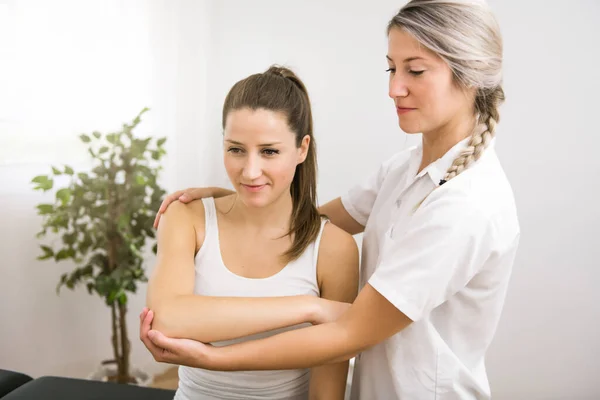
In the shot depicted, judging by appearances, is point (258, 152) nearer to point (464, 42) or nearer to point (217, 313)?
point (217, 313)

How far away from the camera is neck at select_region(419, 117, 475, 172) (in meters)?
1.27

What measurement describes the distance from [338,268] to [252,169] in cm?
34

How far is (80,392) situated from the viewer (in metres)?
1.66

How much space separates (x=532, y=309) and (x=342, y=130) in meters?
0.94

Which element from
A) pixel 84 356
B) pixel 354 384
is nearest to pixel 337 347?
pixel 354 384

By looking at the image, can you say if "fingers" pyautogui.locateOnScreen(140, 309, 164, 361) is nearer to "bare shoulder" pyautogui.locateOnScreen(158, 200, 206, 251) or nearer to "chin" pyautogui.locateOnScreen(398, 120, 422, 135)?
"bare shoulder" pyautogui.locateOnScreen(158, 200, 206, 251)

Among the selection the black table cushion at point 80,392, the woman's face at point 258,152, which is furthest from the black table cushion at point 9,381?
the woman's face at point 258,152

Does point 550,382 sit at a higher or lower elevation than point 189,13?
lower

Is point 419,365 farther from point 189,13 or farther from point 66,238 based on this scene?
point 189,13

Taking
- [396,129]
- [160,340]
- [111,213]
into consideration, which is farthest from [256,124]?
[111,213]

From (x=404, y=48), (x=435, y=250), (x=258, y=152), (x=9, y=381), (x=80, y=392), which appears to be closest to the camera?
(x=435, y=250)

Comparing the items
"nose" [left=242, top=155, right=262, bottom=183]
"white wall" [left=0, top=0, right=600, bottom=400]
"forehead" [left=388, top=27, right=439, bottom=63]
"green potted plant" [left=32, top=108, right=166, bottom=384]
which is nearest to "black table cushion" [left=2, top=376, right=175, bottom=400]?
"green potted plant" [left=32, top=108, right=166, bottom=384]

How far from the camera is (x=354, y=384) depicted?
4.91 feet

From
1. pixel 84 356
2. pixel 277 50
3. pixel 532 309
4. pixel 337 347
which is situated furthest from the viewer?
pixel 84 356
